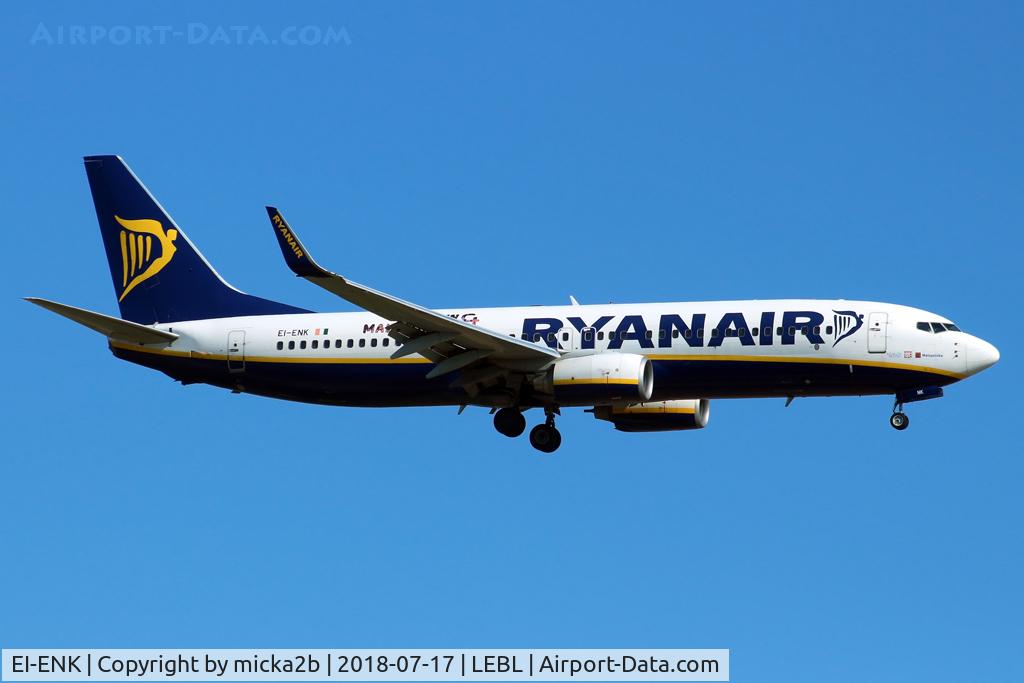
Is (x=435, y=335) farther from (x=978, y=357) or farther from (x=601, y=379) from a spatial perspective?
(x=978, y=357)

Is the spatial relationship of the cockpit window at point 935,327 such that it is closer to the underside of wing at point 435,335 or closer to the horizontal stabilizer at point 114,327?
the underside of wing at point 435,335

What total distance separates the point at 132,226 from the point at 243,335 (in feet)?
22.1

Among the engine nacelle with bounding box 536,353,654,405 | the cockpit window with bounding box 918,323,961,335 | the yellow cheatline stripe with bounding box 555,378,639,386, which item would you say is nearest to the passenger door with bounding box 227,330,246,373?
the engine nacelle with bounding box 536,353,654,405

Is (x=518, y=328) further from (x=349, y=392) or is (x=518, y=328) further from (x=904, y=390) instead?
(x=904, y=390)

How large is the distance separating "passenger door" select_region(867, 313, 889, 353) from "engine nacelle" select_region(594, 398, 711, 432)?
7132mm

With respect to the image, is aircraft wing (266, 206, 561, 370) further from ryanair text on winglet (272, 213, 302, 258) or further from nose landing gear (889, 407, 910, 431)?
nose landing gear (889, 407, 910, 431)

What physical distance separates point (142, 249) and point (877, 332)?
2452 centimetres

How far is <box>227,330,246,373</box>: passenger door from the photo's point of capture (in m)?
54.5

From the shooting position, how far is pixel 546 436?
53.2 meters

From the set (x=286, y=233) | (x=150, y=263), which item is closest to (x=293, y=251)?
(x=286, y=233)

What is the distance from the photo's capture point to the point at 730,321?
50.1 meters

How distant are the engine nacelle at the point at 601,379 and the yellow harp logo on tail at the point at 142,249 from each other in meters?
15.2

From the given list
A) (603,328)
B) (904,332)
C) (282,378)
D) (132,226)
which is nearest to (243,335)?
(282,378)

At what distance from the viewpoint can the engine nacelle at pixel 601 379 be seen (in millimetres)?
Answer: 49156
